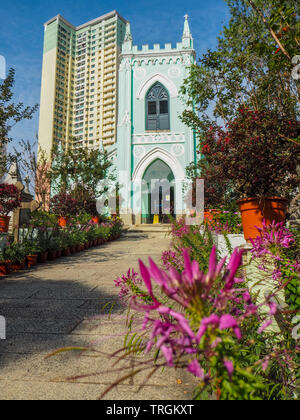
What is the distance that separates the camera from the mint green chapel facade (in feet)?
64.5

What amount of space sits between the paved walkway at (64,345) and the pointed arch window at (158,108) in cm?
1798

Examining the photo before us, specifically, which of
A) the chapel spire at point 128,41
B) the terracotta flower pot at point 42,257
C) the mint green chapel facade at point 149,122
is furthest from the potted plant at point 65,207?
the chapel spire at point 128,41

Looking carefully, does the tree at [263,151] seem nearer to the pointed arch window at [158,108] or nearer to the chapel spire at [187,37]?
the pointed arch window at [158,108]

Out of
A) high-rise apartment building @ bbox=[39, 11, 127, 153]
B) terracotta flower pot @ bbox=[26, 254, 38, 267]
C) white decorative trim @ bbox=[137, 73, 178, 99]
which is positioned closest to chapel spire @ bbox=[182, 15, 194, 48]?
white decorative trim @ bbox=[137, 73, 178, 99]

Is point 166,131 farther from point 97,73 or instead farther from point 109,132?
point 97,73

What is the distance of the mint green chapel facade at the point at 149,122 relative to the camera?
1967cm

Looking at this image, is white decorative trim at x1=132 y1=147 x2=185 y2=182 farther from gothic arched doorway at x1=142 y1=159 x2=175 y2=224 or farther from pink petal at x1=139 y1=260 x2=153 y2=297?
pink petal at x1=139 y1=260 x2=153 y2=297

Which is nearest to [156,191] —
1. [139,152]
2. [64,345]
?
[139,152]

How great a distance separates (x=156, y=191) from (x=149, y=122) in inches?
212

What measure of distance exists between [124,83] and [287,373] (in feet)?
72.8

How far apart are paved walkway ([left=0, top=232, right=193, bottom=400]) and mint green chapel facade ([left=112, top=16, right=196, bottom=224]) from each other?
15.7 metres

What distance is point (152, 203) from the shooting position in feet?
71.2

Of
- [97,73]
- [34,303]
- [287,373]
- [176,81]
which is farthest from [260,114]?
[97,73]

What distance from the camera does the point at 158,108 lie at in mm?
20594
